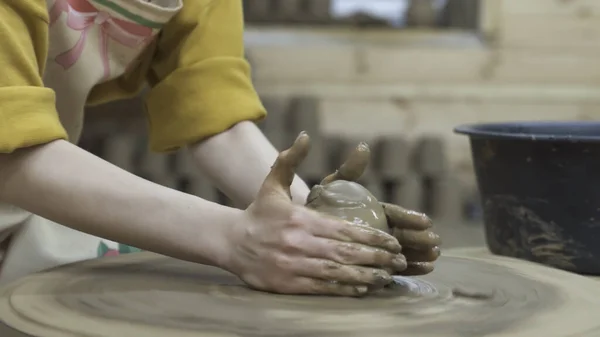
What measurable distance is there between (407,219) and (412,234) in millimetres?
16

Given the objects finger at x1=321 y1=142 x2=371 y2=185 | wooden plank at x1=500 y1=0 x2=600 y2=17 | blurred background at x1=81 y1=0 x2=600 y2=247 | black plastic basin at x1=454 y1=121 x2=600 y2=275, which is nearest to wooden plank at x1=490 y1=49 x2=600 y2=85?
blurred background at x1=81 y1=0 x2=600 y2=247

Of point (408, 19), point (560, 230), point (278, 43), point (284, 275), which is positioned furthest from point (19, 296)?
point (408, 19)

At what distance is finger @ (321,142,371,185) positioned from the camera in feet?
2.50

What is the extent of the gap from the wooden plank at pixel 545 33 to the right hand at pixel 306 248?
6.72ft

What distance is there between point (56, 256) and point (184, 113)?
0.82 feet

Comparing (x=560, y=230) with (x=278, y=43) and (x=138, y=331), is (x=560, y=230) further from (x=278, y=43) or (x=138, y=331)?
(x=278, y=43)

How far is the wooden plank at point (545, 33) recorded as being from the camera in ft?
8.50

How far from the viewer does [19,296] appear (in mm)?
670

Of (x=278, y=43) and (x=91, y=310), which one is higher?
(x=91, y=310)

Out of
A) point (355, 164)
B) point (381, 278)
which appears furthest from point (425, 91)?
point (381, 278)

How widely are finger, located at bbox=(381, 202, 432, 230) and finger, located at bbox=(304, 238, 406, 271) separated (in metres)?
0.07

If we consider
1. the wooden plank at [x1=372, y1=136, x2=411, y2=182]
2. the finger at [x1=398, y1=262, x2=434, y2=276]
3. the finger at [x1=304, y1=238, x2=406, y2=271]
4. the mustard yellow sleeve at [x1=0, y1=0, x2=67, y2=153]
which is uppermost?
the mustard yellow sleeve at [x1=0, y1=0, x2=67, y2=153]

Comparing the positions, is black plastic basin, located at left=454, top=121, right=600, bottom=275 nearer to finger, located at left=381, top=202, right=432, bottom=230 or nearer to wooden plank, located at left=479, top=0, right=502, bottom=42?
finger, located at left=381, top=202, right=432, bottom=230

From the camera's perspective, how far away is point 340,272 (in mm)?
674
